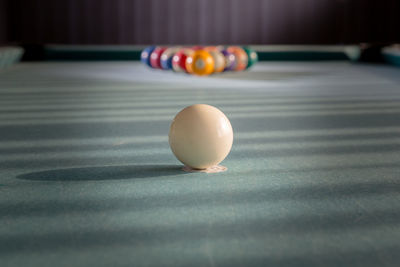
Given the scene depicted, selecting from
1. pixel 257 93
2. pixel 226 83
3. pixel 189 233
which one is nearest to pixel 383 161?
pixel 189 233

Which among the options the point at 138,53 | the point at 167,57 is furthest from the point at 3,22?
the point at 167,57

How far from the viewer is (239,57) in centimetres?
909

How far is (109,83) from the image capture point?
755 centimetres

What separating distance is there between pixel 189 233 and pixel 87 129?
231 centimetres

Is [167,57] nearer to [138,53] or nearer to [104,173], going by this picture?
[138,53]

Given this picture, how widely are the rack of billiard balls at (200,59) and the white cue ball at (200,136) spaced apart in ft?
17.9

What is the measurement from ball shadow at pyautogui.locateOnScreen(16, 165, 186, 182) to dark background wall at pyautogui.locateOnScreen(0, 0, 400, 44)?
1084 cm

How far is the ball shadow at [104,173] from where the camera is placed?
8.84 feet

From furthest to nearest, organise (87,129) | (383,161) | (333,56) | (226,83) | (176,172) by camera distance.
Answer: (333,56) < (226,83) < (87,129) < (383,161) < (176,172)

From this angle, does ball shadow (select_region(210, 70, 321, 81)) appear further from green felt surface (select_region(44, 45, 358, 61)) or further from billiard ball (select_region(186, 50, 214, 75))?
green felt surface (select_region(44, 45, 358, 61))

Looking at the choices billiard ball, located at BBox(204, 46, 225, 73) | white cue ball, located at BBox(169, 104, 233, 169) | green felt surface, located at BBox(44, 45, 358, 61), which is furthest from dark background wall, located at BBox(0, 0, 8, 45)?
white cue ball, located at BBox(169, 104, 233, 169)

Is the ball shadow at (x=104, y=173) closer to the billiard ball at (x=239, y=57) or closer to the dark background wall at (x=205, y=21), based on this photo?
the billiard ball at (x=239, y=57)

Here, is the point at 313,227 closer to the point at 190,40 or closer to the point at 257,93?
the point at 257,93

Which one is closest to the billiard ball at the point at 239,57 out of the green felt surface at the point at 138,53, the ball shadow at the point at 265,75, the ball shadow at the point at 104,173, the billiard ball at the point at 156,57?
the ball shadow at the point at 265,75
